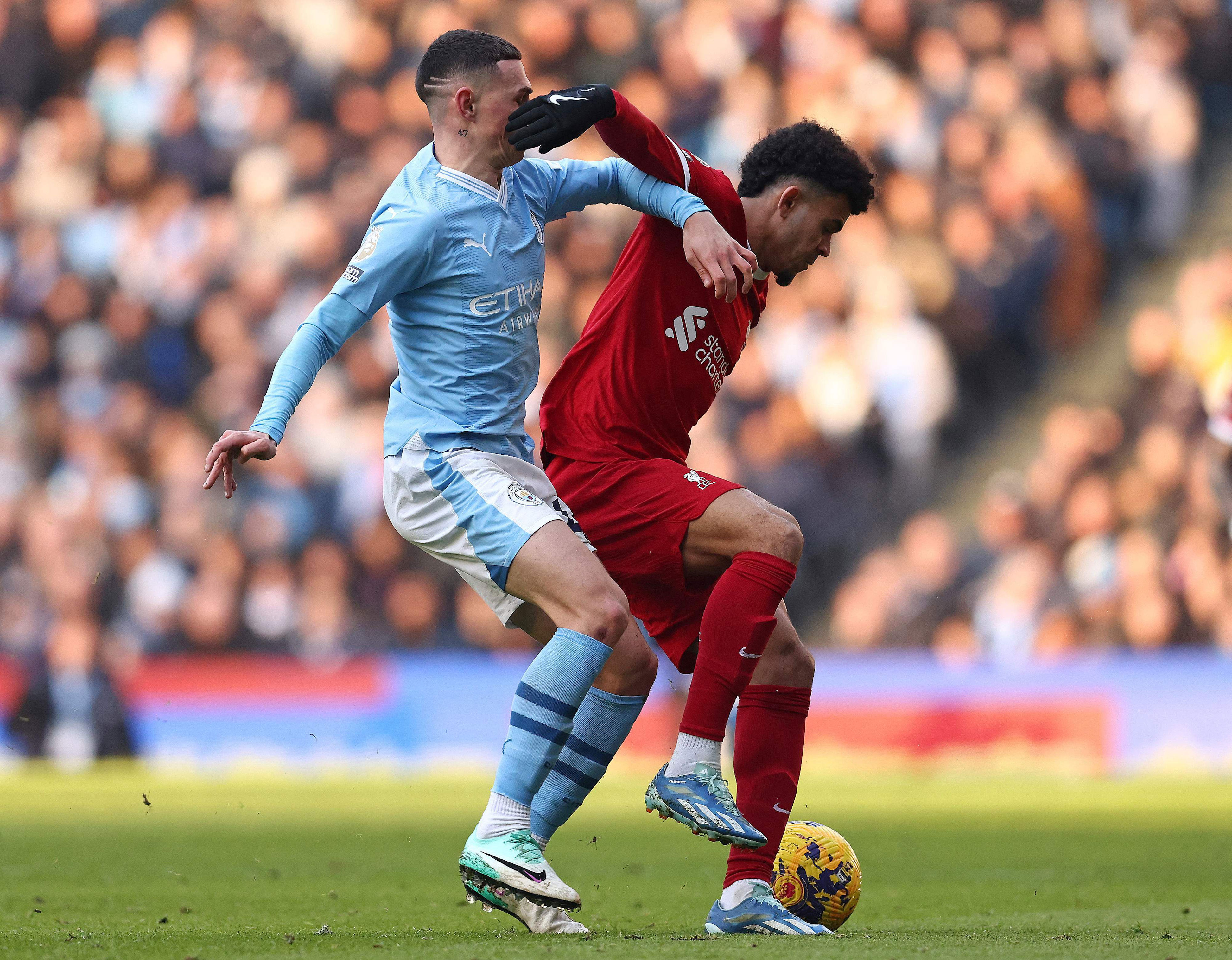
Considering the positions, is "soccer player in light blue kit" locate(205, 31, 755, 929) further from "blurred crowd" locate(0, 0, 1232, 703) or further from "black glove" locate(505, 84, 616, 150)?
"blurred crowd" locate(0, 0, 1232, 703)

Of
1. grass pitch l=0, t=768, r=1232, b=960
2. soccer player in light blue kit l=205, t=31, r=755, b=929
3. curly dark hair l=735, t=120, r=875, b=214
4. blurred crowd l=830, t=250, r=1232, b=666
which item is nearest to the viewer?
grass pitch l=0, t=768, r=1232, b=960

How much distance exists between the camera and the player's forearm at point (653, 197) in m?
4.12

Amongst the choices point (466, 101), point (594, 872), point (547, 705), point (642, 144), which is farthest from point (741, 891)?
point (594, 872)

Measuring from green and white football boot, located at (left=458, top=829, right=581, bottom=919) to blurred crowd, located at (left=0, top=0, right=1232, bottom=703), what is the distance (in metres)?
8.05

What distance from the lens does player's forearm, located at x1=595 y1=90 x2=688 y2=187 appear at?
13.5 feet

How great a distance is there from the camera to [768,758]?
405 centimetres

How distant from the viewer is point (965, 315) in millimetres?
12461

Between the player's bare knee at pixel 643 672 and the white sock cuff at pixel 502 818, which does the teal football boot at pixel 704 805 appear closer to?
the white sock cuff at pixel 502 818

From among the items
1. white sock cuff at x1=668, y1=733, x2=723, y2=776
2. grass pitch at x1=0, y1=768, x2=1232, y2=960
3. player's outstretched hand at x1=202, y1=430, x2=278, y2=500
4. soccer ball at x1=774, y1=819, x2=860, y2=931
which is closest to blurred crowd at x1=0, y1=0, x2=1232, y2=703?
grass pitch at x1=0, y1=768, x2=1232, y2=960

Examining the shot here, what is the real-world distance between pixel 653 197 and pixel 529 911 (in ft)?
6.11

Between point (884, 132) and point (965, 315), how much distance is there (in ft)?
5.48

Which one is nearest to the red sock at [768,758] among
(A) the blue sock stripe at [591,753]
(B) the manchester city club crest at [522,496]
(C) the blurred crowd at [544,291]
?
(A) the blue sock stripe at [591,753]

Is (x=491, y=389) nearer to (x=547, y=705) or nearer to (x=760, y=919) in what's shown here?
(x=547, y=705)

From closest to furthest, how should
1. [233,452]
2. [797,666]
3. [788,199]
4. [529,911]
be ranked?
1. [233,452]
2. [529,911]
3. [797,666]
4. [788,199]
